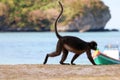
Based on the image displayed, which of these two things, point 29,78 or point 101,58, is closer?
point 29,78

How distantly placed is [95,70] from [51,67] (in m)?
1.16

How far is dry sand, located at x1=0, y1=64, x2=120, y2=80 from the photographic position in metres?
13.2

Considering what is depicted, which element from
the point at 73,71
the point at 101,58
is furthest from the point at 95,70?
the point at 101,58

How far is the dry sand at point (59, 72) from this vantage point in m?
13.2

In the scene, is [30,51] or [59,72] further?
[30,51]

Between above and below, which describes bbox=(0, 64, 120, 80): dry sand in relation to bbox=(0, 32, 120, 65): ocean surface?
above

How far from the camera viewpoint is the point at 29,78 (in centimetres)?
1302

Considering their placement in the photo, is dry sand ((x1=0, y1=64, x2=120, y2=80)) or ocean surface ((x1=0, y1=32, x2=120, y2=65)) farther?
ocean surface ((x1=0, y1=32, x2=120, y2=65))

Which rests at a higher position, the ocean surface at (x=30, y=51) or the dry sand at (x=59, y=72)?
the dry sand at (x=59, y=72)

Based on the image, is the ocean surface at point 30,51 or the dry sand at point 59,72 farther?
the ocean surface at point 30,51

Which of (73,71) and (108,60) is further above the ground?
(73,71)

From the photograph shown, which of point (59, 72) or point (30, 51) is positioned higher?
point (59, 72)

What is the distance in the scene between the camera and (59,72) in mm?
14148

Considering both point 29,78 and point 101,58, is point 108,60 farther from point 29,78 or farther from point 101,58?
point 29,78
